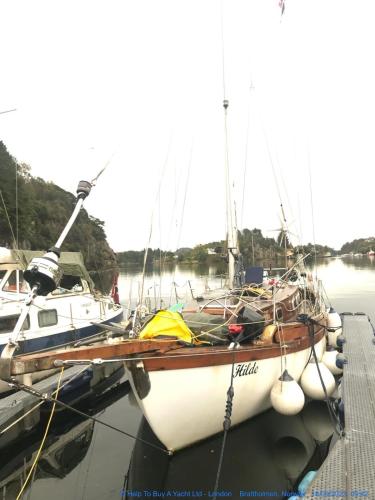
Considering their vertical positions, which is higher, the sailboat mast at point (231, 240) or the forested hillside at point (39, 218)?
the forested hillside at point (39, 218)

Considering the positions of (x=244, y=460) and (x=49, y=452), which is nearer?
(x=244, y=460)

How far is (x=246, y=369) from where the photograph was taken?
661 cm

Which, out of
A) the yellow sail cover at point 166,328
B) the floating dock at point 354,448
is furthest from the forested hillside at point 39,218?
the floating dock at point 354,448

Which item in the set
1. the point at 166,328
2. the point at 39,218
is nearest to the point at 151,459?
the point at 166,328

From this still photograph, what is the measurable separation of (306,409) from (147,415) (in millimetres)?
4610

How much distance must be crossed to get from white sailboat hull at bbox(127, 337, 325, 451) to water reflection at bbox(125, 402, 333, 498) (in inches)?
12.9

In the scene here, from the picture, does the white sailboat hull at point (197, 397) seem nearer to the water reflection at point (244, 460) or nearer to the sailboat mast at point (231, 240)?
the water reflection at point (244, 460)

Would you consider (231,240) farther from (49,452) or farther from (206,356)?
(49,452)

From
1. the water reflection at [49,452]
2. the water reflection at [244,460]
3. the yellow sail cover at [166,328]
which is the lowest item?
the water reflection at [49,452]

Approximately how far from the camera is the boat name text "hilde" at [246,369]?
21.2ft

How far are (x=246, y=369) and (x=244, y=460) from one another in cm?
167

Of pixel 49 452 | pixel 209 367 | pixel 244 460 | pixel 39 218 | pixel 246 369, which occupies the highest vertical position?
pixel 39 218

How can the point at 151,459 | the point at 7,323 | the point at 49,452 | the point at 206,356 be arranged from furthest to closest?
the point at 7,323 → the point at 49,452 → the point at 151,459 → the point at 206,356

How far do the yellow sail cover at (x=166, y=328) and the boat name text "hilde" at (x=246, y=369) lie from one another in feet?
3.17
